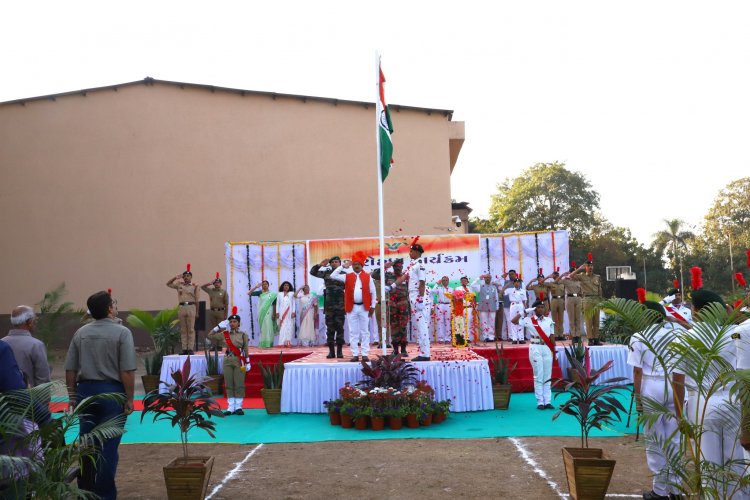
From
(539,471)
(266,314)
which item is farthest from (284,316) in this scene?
(539,471)

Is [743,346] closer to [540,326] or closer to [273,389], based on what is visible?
[540,326]

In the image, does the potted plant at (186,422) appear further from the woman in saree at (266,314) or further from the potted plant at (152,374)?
the woman in saree at (266,314)

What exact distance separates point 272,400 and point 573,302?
693 cm

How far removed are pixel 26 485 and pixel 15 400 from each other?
0.61 m

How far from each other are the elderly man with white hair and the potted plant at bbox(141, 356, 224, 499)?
918 millimetres

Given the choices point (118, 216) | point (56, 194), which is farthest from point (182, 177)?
point (56, 194)

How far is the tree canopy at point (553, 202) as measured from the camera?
44531mm

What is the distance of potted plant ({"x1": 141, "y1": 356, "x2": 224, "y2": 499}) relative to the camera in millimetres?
5621

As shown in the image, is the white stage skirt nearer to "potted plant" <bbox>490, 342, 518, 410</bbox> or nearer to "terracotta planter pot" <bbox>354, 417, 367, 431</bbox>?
"potted plant" <bbox>490, 342, 518, 410</bbox>

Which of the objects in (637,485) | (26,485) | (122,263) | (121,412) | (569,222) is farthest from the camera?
(569,222)

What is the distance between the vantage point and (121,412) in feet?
17.4

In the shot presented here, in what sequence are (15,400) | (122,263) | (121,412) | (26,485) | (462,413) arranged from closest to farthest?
1. (26,485)
2. (15,400)
3. (121,412)
4. (462,413)
5. (122,263)

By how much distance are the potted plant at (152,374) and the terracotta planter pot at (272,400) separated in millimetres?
3468

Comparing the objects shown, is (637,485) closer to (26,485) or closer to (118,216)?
(26,485)
